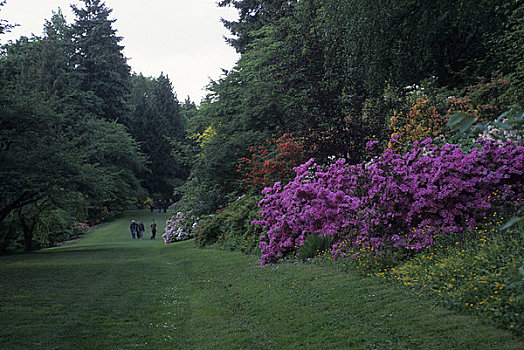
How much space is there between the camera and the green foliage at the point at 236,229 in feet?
49.7

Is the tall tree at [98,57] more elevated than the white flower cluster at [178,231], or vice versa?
the tall tree at [98,57]

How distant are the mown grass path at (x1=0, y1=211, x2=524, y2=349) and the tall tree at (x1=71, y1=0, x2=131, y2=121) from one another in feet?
150

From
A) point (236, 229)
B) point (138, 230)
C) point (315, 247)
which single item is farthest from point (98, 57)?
point (315, 247)

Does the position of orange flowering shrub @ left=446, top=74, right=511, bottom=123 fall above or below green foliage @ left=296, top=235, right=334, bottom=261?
above

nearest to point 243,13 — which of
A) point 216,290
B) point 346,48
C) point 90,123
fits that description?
point 90,123

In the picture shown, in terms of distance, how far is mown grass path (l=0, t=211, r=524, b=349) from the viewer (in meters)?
5.14

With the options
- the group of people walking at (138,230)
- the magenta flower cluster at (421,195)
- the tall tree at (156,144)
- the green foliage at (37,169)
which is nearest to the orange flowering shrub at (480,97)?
the magenta flower cluster at (421,195)

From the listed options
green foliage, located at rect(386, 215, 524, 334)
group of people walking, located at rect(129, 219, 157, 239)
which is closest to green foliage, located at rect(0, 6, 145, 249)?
group of people walking, located at rect(129, 219, 157, 239)

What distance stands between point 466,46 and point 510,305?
47.0 ft

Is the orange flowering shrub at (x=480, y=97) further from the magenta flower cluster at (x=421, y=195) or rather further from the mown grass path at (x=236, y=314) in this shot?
the mown grass path at (x=236, y=314)

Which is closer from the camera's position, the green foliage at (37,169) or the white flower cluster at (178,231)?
the green foliage at (37,169)

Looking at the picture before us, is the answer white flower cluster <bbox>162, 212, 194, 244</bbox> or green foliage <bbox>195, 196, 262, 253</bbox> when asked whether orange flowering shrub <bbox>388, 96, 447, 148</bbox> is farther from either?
white flower cluster <bbox>162, 212, 194, 244</bbox>

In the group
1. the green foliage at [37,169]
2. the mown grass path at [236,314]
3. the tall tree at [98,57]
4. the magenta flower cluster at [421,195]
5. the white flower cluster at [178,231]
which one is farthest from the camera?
the tall tree at [98,57]

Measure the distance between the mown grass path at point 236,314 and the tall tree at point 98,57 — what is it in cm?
4570
